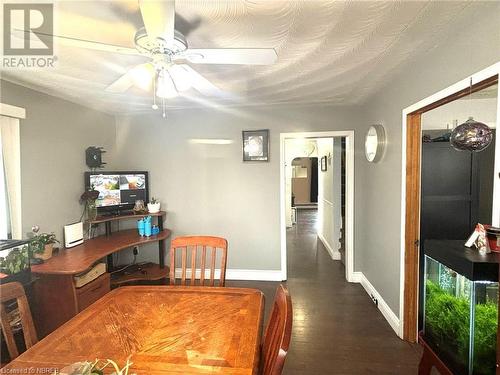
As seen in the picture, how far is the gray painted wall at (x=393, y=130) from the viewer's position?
134cm

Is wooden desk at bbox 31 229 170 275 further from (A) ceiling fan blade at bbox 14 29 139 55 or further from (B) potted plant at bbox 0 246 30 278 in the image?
(A) ceiling fan blade at bbox 14 29 139 55

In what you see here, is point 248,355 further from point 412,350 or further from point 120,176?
point 120,176

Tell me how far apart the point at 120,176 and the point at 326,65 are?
2.70m

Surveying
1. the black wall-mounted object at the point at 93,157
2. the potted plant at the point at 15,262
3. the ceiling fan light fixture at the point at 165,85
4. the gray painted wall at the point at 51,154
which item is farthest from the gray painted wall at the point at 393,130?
the gray painted wall at the point at 51,154

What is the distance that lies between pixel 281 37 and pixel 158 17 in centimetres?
86

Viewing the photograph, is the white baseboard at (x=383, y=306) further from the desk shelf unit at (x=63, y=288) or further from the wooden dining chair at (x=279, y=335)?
the desk shelf unit at (x=63, y=288)

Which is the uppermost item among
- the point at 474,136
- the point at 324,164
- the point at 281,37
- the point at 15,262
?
the point at 281,37

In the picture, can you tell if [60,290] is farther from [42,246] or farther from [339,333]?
[339,333]

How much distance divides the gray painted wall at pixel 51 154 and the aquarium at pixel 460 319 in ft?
10.7

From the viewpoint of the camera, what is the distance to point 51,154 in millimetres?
2592

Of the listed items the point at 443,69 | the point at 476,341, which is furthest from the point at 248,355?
the point at 443,69

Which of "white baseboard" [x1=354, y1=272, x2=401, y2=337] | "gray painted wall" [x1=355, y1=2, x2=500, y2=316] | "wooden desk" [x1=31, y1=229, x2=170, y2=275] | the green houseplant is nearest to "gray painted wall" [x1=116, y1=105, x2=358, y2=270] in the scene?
"wooden desk" [x1=31, y1=229, x2=170, y2=275]

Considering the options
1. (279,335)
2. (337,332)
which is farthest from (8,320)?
(337,332)

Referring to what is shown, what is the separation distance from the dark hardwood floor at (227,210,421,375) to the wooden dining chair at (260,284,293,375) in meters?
1.11
